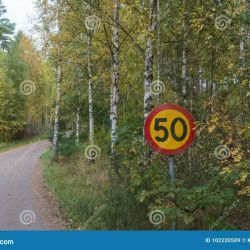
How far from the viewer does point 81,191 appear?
1425 centimetres

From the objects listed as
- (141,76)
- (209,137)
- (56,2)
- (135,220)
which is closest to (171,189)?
(135,220)

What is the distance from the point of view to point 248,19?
8430 millimetres

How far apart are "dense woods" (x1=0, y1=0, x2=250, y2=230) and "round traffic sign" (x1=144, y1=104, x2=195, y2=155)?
55cm

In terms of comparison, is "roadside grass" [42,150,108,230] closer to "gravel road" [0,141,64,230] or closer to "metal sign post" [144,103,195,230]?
"gravel road" [0,141,64,230]

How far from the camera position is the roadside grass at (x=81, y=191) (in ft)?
35.7

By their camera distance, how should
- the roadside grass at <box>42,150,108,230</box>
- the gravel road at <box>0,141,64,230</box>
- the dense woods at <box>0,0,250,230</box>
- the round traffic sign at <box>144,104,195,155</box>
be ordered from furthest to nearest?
the gravel road at <box>0,141,64,230</box>, the roadside grass at <box>42,150,108,230</box>, the dense woods at <box>0,0,250,230</box>, the round traffic sign at <box>144,104,195,155</box>

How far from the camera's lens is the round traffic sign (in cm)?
686

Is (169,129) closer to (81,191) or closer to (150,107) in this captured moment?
(150,107)

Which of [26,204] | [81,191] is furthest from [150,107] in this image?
[26,204]

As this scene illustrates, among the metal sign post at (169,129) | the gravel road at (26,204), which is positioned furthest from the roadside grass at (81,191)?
the metal sign post at (169,129)

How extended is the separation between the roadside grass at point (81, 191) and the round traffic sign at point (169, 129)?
3.70m

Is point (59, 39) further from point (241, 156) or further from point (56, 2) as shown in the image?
point (241, 156)

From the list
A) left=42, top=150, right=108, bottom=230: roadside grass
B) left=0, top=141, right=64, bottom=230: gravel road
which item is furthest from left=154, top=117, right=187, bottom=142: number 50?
left=0, top=141, right=64, bottom=230: gravel road
